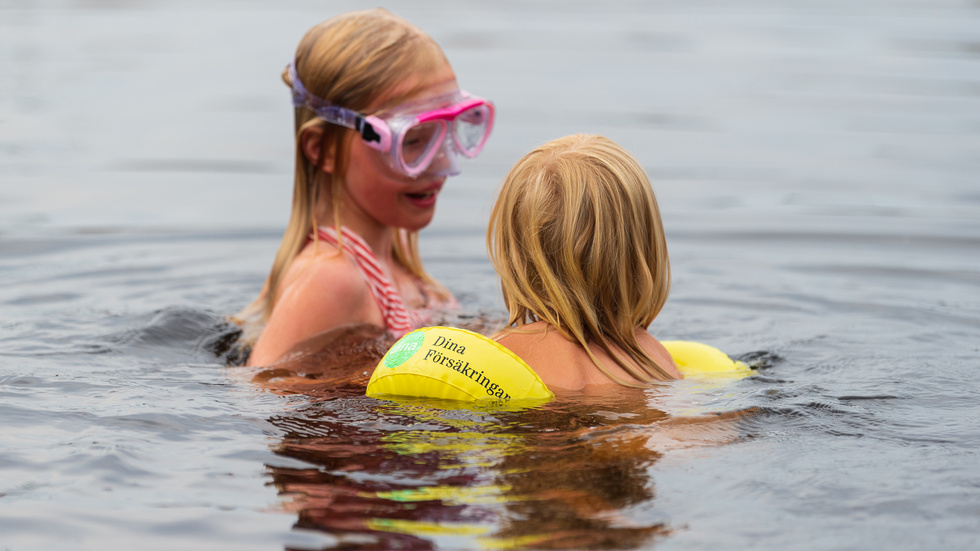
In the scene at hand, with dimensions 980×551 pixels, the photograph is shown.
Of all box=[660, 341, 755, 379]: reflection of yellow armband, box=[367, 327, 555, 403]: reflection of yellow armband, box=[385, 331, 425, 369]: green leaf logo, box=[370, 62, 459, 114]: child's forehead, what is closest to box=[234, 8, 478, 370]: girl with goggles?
box=[370, 62, 459, 114]: child's forehead

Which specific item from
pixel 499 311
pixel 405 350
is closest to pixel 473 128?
pixel 499 311

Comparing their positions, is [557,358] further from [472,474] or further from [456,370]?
[472,474]

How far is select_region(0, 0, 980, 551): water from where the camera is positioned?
3.02 meters

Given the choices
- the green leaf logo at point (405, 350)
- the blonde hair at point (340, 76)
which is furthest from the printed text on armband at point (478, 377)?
the blonde hair at point (340, 76)

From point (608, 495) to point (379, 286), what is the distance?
216cm

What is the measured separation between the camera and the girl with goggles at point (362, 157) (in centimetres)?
466

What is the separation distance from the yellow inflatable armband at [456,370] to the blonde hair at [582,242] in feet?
0.77

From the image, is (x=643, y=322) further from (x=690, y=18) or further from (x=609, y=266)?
(x=690, y=18)

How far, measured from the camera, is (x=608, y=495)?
3.05 meters

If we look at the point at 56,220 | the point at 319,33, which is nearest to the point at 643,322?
the point at 319,33

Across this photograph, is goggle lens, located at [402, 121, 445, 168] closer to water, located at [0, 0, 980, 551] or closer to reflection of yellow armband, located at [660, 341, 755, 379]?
water, located at [0, 0, 980, 551]

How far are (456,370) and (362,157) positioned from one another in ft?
5.17

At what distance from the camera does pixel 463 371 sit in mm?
3631

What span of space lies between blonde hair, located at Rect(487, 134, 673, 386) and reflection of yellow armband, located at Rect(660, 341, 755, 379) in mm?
482
